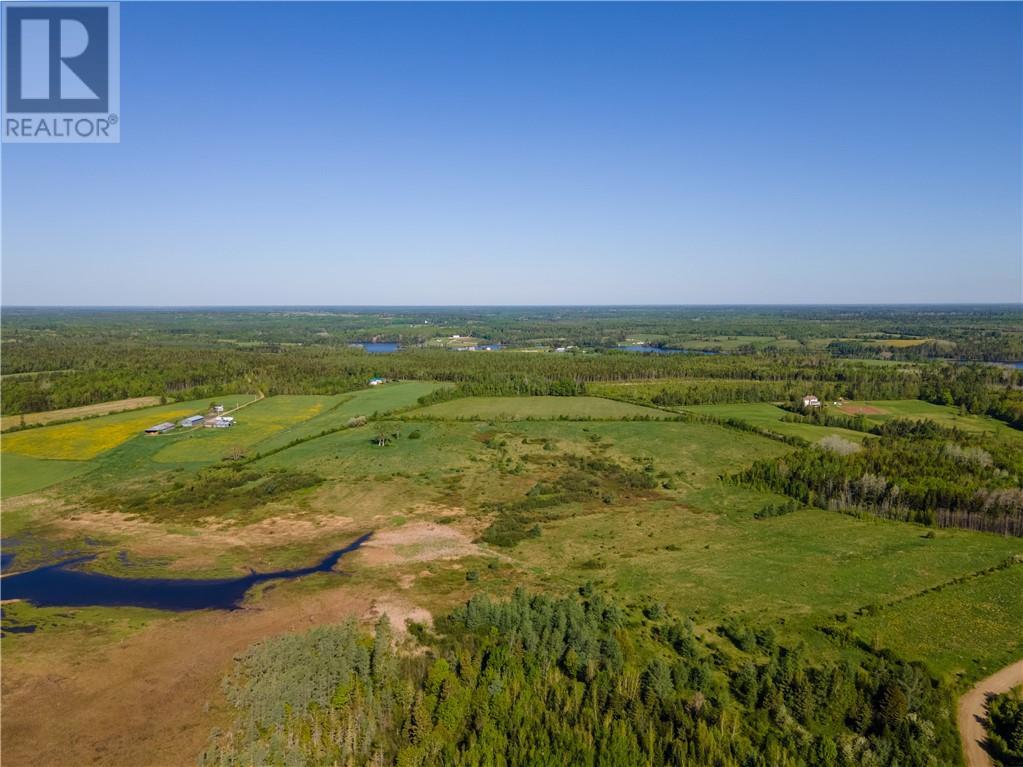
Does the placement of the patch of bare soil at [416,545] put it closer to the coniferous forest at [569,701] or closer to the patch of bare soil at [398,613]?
the patch of bare soil at [398,613]

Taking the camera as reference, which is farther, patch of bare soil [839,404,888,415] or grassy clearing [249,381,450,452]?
patch of bare soil [839,404,888,415]

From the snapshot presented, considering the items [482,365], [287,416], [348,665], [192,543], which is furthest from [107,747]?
[482,365]

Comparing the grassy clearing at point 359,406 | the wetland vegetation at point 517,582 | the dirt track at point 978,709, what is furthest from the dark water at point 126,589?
the dirt track at point 978,709

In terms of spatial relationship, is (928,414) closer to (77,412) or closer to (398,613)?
(398,613)

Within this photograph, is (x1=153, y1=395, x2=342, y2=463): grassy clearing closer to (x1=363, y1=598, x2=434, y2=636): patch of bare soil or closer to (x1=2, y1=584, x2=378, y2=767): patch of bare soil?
(x1=2, y1=584, x2=378, y2=767): patch of bare soil

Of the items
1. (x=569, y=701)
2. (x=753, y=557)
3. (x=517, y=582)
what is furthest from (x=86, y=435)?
(x=753, y=557)

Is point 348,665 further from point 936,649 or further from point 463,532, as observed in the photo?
point 936,649

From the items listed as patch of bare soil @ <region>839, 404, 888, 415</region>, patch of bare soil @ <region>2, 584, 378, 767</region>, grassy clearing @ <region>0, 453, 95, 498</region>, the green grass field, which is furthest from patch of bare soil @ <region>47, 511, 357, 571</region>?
patch of bare soil @ <region>839, 404, 888, 415</region>

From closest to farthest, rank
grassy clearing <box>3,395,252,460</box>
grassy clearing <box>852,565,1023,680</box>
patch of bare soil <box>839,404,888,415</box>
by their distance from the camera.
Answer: grassy clearing <box>852,565,1023,680</box> < grassy clearing <box>3,395,252,460</box> < patch of bare soil <box>839,404,888,415</box>
